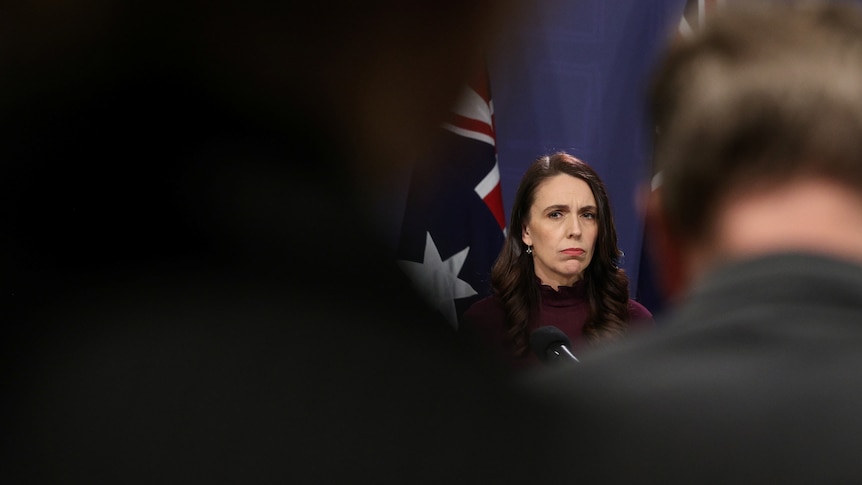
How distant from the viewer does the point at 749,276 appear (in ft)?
1.33

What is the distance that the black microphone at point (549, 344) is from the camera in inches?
65.1

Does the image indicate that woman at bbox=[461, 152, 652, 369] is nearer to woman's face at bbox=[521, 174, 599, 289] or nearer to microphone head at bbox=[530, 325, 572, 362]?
woman's face at bbox=[521, 174, 599, 289]

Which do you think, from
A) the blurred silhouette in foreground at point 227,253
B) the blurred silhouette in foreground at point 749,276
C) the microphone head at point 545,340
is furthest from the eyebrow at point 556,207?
the blurred silhouette in foreground at point 227,253

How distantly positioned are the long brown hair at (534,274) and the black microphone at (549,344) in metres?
0.70

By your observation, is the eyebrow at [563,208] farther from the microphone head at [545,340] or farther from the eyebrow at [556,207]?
the microphone head at [545,340]

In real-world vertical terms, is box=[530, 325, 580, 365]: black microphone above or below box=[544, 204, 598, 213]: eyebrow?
below

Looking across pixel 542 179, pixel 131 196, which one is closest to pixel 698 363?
pixel 131 196

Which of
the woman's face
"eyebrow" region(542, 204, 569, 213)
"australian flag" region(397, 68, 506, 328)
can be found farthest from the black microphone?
"australian flag" region(397, 68, 506, 328)

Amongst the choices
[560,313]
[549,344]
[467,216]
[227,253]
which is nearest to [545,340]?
[549,344]

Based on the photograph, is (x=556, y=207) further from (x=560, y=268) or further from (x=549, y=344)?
(x=549, y=344)

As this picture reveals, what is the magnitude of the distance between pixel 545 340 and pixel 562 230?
1031mm

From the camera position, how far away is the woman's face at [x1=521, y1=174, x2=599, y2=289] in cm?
265

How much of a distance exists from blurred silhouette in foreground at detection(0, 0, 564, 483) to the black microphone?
51.2 inches

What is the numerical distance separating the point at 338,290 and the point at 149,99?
10 centimetres
